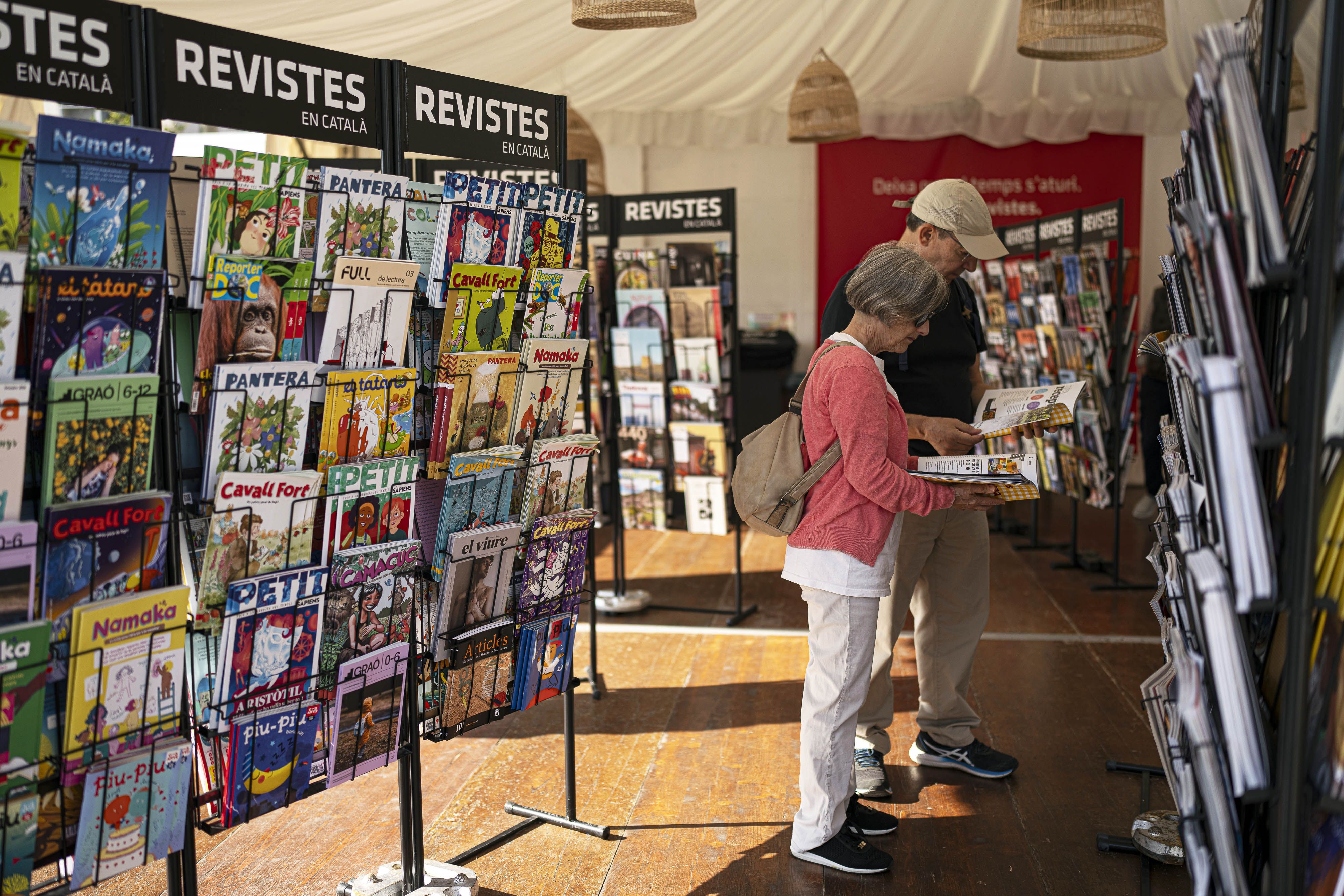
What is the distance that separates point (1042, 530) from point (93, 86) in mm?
6378

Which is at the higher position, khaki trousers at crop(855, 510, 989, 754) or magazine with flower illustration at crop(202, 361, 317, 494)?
magazine with flower illustration at crop(202, 361, 317, 494)

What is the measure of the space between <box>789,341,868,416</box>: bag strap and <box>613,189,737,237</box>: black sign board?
2.44 meters

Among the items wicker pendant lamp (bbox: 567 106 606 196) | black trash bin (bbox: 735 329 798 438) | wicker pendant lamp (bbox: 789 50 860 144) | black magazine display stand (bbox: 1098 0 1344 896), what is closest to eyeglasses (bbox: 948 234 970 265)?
black magazine display stand (bbox: 1098 0 1344 896)

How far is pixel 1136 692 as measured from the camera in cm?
375

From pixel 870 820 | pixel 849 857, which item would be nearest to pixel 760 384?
pixel 870 820

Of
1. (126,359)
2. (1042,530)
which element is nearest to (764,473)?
(126,359)

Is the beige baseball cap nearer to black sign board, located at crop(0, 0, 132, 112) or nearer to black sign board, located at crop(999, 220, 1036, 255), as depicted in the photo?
black sign board, located at crop(0, 0, 132, 112)

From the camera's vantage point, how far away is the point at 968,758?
3.07 m

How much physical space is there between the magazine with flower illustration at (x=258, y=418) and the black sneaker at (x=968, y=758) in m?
Answer: 2.13

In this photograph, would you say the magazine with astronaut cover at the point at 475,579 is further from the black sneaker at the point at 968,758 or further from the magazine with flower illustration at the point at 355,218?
the black sneaker at the point at 968,758

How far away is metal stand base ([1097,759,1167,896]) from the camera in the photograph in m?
2.42

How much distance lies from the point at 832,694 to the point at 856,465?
556mm

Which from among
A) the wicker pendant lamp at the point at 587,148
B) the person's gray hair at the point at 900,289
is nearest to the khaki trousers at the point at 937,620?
the person's gray hair at the point at 900,289

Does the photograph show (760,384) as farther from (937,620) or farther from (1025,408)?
(1025,408)
